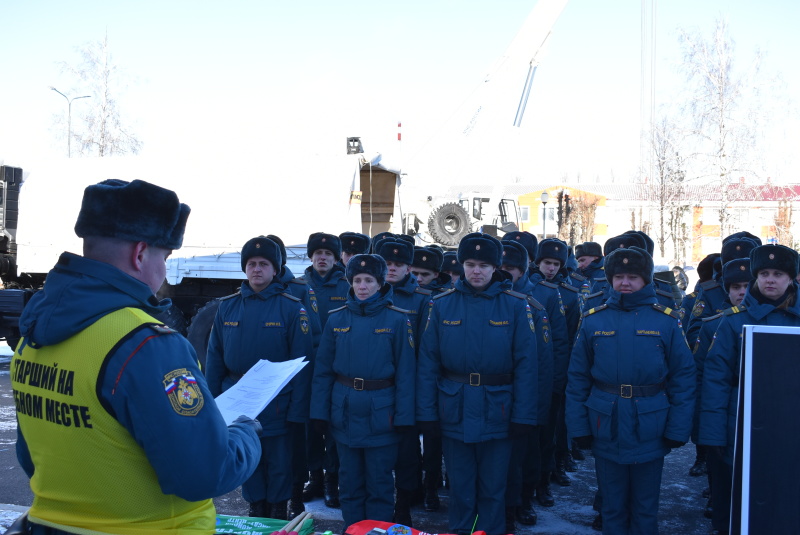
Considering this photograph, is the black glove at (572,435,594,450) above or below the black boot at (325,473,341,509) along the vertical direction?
above

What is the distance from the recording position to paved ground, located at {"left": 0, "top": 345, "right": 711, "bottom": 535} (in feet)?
16.1

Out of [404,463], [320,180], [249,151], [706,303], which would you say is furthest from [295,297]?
[249,151]

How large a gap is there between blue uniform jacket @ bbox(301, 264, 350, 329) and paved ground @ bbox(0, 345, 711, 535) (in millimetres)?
1714

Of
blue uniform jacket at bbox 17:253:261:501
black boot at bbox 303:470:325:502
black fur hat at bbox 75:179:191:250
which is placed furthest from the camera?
black boot at bbox 303:470:325:502

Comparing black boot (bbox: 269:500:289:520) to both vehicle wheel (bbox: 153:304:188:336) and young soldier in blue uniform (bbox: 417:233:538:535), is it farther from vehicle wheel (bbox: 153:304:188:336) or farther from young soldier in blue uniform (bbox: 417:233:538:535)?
vehicle wheel (bbox: 153:304:188:336)

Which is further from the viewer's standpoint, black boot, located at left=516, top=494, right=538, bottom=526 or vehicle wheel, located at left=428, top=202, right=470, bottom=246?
vehicle wheel, located at left=428, top=202, right=470, bottom=246

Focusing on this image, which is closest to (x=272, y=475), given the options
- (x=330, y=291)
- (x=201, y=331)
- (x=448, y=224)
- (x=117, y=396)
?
(x=330, y=291)

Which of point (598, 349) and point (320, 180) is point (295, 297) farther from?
point (320, 180)

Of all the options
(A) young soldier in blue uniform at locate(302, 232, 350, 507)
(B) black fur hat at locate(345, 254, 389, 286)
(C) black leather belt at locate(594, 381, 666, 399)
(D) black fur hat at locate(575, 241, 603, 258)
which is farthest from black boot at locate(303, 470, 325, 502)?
(D) black fur hat at locate(575, 241, 603, 258)

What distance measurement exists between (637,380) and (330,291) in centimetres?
310

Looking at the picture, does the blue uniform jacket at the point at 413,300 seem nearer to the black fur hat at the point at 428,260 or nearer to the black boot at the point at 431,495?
the black fur hat at the point at 428,260

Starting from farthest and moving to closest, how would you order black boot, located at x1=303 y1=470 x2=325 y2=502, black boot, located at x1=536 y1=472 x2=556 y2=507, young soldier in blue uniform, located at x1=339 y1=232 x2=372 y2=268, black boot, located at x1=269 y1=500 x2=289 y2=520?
young soldier in blue uniform, located at x1=339 y1=232 x2=372 y2=268 < black boot, located at x1=303 y1=470 x2=325 y2=502 < black boot, located at x1=536 y1=472 x2=556 y2=507 < black boot, located at x1=269 y1=500 x2=289 y2=520

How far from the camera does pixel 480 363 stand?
14.1 feet

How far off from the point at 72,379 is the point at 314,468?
4211 millimetres
